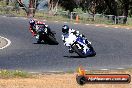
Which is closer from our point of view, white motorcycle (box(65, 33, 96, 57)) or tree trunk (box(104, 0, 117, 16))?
white motorcycle (box(65, 33, 96, 57))

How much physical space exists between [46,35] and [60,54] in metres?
5.11

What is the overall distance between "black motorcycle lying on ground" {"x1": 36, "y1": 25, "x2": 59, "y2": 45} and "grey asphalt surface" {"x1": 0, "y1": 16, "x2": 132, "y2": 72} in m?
0.59

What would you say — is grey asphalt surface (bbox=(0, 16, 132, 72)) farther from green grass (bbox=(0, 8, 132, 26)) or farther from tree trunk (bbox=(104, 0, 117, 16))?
tree trunk (bbox=(104, 0, 117, 16))

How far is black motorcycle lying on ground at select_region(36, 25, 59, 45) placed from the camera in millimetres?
25922

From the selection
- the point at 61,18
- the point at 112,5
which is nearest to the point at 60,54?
the point at 61,18

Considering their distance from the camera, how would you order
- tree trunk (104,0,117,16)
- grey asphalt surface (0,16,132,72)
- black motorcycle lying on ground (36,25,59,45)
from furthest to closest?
tree trunk (104,0,117,16) → black motorcycle lying on ground (36,25,59,45) → grey asphalt surface (0,16,132,72)

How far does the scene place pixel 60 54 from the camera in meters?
21.4

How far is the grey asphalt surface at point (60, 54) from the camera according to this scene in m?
17.8

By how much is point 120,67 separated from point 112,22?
27162mm

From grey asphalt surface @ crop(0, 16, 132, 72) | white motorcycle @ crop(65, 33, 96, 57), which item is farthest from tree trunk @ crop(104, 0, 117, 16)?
white motorcycle @ crop(65, 33, 96, 57)

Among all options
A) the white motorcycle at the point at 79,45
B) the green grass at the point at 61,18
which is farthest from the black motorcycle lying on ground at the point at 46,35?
the green grass at the point at 61,18

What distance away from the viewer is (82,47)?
2053 centimetres

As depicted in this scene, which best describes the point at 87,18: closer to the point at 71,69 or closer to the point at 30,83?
the point at 71,69

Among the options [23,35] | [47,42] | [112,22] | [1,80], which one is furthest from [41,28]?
[112,22]
